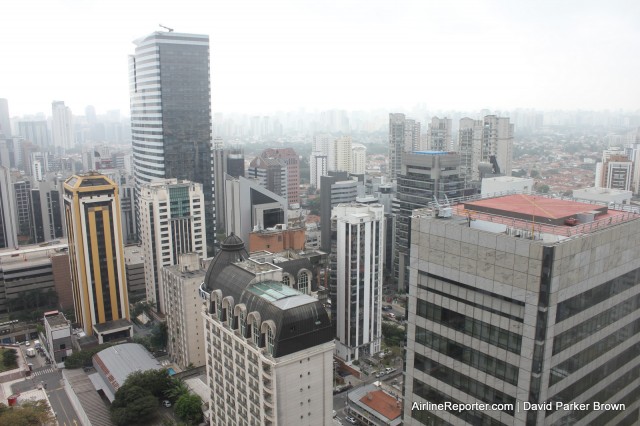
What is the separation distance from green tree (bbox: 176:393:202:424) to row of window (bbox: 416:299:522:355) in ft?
45.4

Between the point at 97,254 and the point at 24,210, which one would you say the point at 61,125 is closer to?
the point at 24,210

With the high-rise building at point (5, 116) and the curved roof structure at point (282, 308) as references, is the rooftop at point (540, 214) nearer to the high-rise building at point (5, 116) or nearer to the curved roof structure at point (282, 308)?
the curved roof structure at point (282, 308)

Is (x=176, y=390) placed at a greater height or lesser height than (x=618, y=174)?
lesser

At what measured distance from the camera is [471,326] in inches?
340

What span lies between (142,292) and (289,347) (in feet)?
79.0

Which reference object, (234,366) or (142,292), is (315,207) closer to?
(142,292)

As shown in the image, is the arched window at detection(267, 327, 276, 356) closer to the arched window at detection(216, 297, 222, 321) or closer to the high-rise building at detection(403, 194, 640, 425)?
the arched window at detection(216, 297, 222, 321)

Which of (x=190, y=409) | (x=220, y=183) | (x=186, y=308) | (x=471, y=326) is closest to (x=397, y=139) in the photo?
(x=220, y=183)

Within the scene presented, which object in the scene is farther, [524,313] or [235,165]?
[235,165]

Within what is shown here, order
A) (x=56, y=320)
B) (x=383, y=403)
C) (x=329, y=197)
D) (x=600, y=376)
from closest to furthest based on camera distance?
(x=600, y=376)
(x=383, y=403)
(x=56, y=320)
(x=329, y=197)

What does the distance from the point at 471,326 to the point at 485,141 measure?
5001cm

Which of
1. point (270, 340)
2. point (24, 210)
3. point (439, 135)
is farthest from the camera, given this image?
point (439, 135)

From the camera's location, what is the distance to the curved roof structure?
1348cm

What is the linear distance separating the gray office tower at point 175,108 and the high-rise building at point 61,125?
81.6 m
